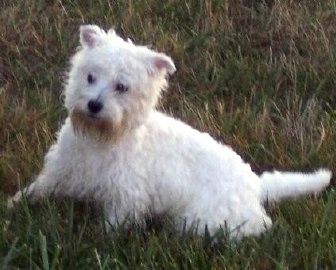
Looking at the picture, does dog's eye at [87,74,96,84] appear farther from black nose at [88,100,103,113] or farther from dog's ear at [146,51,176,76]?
dog's ear at [146,51,176,76]

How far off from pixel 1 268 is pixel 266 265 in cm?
137

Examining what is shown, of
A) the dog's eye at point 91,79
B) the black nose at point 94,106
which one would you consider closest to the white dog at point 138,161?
the dog's eye at point 91,79

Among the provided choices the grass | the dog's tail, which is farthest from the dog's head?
the dog's tail

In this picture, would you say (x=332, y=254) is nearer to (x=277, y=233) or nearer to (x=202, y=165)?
(x=277, y=233)

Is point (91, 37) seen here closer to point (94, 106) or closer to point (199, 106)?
point (94, 106)

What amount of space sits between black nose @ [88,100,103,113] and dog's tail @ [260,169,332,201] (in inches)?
50.2

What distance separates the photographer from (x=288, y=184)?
6.12m

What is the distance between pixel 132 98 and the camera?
549 cm

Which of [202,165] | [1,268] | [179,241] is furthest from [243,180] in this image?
[1,268]

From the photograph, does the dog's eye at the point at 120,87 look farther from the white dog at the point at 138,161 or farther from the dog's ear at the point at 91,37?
the dog's ear at the point at 91,37

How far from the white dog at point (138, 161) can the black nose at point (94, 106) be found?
0.11 meters

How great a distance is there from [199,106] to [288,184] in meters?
1.74

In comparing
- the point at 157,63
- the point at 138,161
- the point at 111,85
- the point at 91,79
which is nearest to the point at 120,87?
the point at 111,85

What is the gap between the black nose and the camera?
17.4ft
